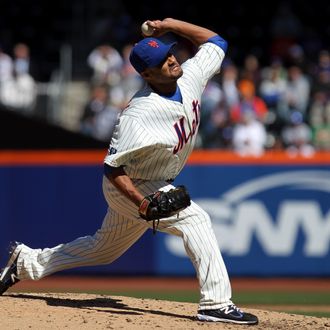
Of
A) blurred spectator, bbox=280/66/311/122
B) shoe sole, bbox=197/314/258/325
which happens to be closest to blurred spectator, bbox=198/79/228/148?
blurred spectator, bbox=280/66/311/122

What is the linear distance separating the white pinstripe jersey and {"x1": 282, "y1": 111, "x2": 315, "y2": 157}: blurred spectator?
752 centimetres

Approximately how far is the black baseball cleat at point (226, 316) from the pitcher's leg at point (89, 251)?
30.1 inches

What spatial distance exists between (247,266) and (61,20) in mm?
7220

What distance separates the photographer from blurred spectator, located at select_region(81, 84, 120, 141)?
1439 centimetres

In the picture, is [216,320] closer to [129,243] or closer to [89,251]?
[129,243]

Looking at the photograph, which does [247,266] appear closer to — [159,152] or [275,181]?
[275,181]

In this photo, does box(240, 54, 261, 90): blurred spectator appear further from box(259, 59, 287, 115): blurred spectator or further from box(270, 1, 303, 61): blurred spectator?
box(270, 1, 303, 61): blurred spectator

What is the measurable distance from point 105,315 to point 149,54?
180 cm

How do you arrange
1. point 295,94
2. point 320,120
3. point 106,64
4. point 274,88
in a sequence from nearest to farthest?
point 320,120
point 295,94
point 274,88
point 106,64

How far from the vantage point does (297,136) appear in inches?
556

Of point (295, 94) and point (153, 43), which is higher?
point (295, 94)

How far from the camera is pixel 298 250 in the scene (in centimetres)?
1223

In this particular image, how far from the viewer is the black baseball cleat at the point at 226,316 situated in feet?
21.0

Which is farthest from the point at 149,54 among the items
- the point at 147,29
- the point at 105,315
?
the point at 105,315
